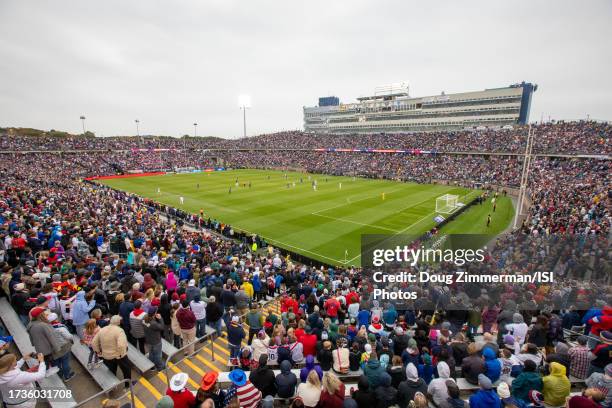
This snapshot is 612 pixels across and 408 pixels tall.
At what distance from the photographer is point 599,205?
67.4ft

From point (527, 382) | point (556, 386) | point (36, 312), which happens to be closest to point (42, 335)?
point (36, 312)

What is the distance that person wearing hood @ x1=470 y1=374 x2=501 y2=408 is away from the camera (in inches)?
177

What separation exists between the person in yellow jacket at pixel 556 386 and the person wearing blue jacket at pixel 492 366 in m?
0.64

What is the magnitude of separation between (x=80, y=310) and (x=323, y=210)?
87.6 ft

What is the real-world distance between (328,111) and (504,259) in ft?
337

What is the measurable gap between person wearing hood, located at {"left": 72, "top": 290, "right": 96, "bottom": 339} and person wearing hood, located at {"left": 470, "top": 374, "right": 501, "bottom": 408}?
7474 mm

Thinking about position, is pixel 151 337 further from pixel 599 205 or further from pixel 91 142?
pixel 91 142

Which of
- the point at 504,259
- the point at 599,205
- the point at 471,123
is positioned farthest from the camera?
the point at 471,123

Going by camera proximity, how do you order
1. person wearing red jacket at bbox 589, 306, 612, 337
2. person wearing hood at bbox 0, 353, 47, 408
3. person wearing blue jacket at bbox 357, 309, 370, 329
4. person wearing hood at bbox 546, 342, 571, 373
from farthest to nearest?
person wearing blue jacket at bbox 357, 309, 370, 329 → person wearing red jacket at bbox 589, 306, 612, 337 → person wearing hood at bbox 546, 342, 571, 373 → person wearing hood at bbox 0, 353, 47, 408

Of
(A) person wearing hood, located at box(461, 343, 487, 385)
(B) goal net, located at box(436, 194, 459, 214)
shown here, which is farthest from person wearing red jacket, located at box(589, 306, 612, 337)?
(B) goal net, located at box(436, 194, 459, 214)

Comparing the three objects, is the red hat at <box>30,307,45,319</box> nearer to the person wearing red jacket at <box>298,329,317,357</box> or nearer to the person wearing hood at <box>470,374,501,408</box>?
the person wearing red jacket at <box>298,329,317,357</box>

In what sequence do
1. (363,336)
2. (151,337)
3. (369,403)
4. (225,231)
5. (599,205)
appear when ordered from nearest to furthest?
(369,403)
(151,337)
(363,336)
(599,205)
(225,231)

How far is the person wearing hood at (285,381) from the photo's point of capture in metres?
5.02

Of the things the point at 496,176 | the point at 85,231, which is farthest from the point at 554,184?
the point at 85,231
